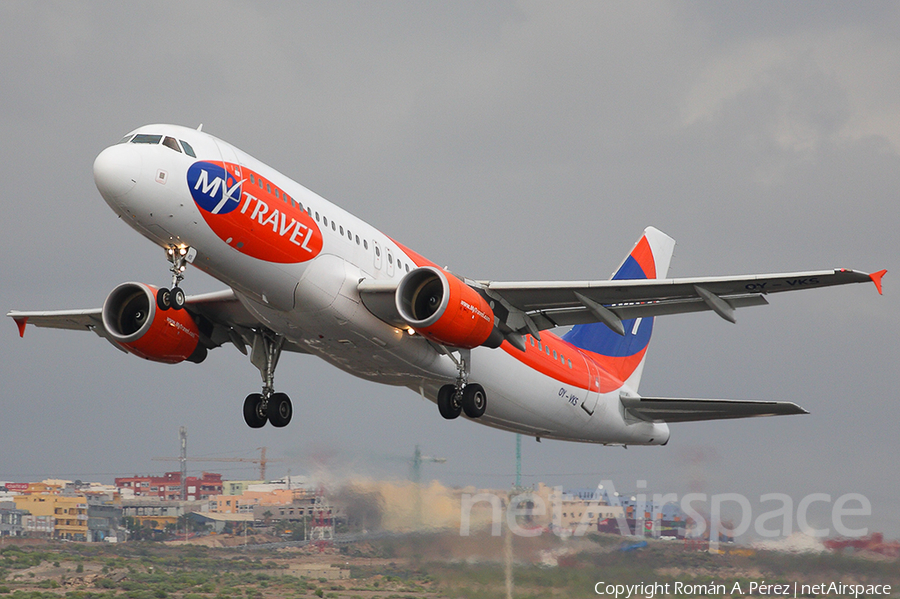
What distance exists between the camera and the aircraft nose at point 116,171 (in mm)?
19719

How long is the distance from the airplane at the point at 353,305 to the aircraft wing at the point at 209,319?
0.18ft

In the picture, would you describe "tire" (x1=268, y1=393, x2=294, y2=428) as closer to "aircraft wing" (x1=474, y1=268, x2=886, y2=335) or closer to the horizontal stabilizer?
"aircraft wing" (x1=474, y1=268, x2=886, y2=335)

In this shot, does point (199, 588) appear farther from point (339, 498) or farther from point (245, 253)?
point (245, 253)

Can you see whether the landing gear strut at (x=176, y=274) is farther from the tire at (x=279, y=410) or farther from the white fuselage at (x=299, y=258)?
the tire at (x=279, y=410)

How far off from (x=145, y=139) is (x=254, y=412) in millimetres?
9177

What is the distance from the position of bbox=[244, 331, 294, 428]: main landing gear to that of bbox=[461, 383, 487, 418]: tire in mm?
5040

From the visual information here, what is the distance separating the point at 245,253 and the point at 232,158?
1.96m

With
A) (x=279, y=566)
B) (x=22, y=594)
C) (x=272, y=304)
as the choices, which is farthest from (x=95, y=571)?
(x=272, y=304)

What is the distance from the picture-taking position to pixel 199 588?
35562mm

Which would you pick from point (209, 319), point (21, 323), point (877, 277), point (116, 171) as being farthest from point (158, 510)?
point (877, 277)

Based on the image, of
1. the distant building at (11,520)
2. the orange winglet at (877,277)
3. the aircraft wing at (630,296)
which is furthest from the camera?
the distant building at (11,520)

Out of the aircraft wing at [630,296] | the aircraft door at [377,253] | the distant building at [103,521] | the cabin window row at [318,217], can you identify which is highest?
the cabin window row at [318,217]

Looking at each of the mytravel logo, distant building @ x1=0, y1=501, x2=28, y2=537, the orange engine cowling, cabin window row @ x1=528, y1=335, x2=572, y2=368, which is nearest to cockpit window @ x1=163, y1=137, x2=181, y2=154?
the mytravel logo

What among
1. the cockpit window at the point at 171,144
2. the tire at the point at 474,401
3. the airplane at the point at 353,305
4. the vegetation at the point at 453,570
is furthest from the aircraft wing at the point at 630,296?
the cockpit window at the point at 171,144
